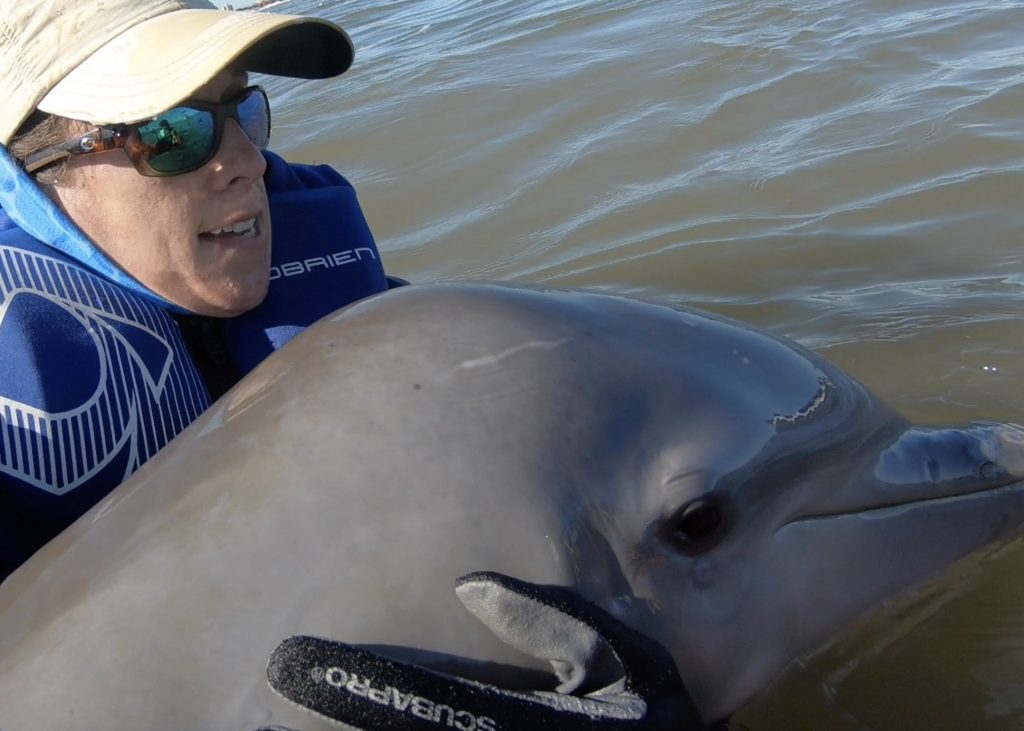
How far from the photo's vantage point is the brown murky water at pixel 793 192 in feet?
12.2

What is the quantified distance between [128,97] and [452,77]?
918cm

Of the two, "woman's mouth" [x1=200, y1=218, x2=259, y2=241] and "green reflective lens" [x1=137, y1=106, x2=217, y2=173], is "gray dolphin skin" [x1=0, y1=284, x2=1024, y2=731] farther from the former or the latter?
"woman's mouth" [x1=200, y1=218, x2=259, y2=241]

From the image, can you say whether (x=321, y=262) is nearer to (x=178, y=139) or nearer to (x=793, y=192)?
(x=178, y=139)

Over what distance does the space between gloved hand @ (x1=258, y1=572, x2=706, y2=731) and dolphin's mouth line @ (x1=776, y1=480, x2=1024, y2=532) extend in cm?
69

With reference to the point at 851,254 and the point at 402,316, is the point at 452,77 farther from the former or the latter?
the point at 402,316

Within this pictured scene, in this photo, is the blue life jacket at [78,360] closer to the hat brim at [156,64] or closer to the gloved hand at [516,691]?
the hat brim at [156,64]

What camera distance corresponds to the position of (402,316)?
2.91 m

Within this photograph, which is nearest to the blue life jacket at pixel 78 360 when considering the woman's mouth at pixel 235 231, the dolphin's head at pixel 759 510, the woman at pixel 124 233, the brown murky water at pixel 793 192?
the woman at pixel 124 233

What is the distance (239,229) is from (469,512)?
210cm

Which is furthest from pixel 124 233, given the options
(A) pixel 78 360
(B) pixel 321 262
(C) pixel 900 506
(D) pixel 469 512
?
(C) pixel 900 506

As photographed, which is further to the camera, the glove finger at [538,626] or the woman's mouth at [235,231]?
the woman's mouth at [235,231]

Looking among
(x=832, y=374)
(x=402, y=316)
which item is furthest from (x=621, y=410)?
(x=832, y=374)

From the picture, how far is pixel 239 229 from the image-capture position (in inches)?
167

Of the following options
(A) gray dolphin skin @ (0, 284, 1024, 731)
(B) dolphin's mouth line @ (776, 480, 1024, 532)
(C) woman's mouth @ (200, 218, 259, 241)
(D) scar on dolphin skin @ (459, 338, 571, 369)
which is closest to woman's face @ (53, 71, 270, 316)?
(C) woman's mouth @ (200, 218, 259, 241)
